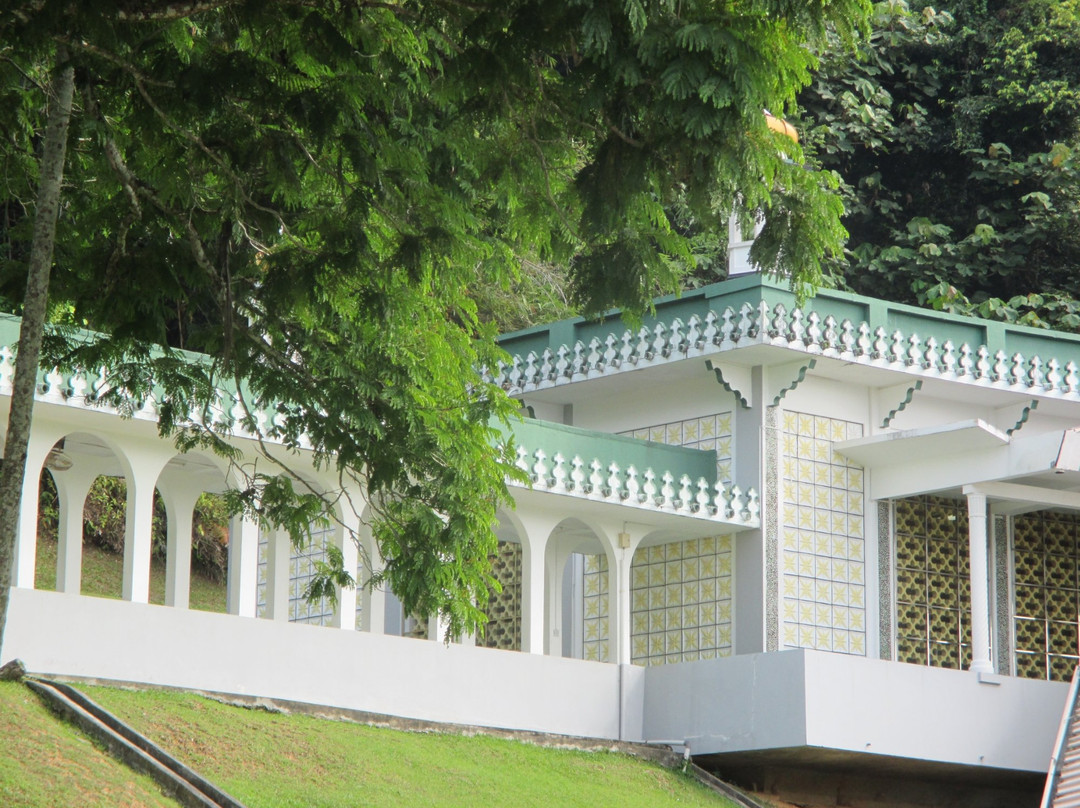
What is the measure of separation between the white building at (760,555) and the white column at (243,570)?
37 millimetres

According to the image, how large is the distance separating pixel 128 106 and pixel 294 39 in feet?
4.21

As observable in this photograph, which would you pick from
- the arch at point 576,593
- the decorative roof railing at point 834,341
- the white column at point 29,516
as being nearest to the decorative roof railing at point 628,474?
the decorative roof railing at point 834,341

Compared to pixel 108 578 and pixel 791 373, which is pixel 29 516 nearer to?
pixel 791 373

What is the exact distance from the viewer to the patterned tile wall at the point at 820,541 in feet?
69.4

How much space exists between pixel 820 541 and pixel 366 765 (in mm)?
7553

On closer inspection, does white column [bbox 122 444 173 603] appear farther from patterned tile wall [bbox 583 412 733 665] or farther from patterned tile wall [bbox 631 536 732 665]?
patterned tile wall [bbox 631 536 732 665]

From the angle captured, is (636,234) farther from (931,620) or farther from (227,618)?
(931,620)

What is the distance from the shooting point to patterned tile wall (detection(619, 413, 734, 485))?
21688 mm

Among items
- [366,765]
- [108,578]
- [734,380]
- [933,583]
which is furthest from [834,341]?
[108,578]

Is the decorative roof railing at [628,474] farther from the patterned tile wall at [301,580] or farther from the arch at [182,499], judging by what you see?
the arch at [182,499]

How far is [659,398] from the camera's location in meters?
22.6

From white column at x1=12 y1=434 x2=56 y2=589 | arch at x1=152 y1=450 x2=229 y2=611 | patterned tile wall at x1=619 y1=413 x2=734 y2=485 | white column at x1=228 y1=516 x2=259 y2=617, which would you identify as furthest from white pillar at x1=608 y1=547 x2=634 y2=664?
white column at x1=12 y1=434 x2=56 y2=589

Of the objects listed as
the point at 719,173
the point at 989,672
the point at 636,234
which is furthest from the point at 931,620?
the point at 719,173

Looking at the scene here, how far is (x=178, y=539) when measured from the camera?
790 inches
